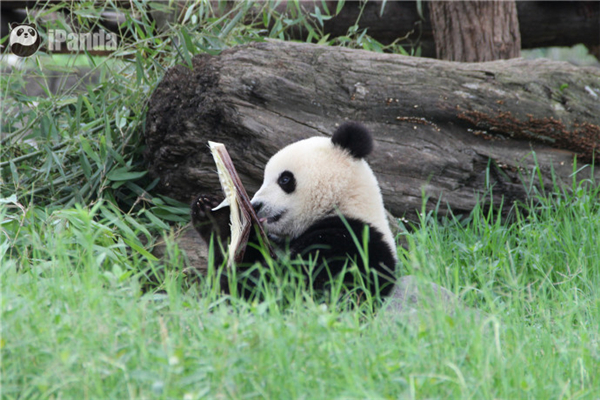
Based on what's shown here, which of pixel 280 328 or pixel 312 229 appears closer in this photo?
pixel 280 328

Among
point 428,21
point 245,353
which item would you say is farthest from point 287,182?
point 428,21

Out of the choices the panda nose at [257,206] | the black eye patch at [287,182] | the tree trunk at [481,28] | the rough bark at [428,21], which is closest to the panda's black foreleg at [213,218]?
the panda nose at [257,206]

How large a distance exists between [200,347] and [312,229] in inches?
44.4

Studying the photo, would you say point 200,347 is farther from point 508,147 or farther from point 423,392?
point 508,147

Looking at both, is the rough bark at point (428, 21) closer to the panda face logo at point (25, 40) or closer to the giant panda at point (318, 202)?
the panda face logo at point (25, 40)

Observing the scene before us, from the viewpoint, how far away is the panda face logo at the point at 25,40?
486 cm

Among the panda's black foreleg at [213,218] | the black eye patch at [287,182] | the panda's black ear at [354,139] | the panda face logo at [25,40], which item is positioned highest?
the panda face logo at [25,40]

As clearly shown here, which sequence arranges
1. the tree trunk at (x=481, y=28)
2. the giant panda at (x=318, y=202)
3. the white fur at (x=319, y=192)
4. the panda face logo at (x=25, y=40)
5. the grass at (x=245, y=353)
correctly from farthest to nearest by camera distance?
1. the tree trunk at (x=481, y=28)
2. the panda face logo at (x=25, y=40)
3. the white fur at (x=319, y=192)
4. the giant panda at (x=318, y=202)
5. the grass at (x=245, y=353)

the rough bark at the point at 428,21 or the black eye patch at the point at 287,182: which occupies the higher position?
the rough bark at the point at 428,21

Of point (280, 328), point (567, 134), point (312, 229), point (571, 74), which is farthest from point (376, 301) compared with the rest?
point (571, 74)

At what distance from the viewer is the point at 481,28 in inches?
219

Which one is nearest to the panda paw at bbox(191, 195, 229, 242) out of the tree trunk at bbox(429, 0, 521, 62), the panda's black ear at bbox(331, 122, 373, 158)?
the panda's black ear at bbox(331, 122, 373, 158)

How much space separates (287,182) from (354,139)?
1.23 ft

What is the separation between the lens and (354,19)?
20.6 feet
